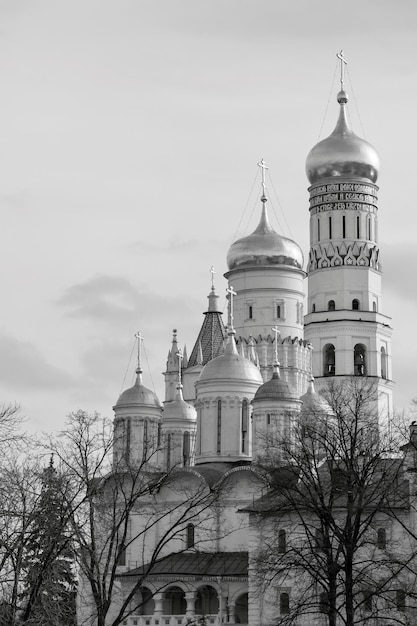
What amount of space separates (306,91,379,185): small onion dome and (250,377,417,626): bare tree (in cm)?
2878

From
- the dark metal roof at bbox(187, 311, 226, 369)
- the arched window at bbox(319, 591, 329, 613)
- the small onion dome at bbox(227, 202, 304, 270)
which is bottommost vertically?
the arched window at bbox(319, 591, 329, 613)

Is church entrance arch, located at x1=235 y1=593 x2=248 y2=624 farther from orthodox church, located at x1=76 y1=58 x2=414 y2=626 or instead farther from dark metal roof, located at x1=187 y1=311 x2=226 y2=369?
dark metal roof, located at x1=187 y1=311 x2=226 y2=369

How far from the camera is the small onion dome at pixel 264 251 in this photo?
7153 cm

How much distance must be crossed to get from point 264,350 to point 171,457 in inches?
299

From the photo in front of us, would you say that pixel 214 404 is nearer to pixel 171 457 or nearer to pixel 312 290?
pixel 171 457

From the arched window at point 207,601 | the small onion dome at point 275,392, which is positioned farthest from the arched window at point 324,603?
the small onion dome at point 275,392

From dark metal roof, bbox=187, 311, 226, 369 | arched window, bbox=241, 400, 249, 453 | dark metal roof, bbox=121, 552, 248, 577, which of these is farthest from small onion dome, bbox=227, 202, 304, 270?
dark metal roof, bbox=121, 552, 248, 577

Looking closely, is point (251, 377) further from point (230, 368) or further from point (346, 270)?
point (346, 270)

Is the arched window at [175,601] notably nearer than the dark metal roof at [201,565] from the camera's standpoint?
No

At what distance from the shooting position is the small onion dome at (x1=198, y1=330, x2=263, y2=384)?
59.9 meters

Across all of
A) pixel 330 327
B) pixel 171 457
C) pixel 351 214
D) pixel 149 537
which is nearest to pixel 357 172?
pixel 351 214

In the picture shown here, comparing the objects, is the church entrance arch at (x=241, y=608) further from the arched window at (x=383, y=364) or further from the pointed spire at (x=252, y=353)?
the arched window at (x=383, y=364)

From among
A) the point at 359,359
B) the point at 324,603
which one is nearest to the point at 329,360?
the point at 359,359

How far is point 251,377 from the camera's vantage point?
6056 cm
